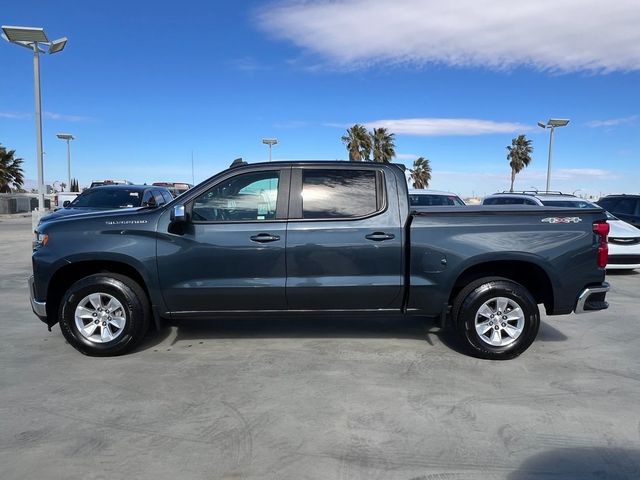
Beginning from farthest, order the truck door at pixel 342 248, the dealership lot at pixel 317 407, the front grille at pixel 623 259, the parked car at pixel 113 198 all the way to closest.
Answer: the parked car at pixel 113 198 → the front grille at pixel 623 259 → the truck door at pixel 342 248 → the dealership lot at pixel 317 407

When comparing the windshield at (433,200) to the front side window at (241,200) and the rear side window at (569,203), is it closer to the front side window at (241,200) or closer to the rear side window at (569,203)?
the rear side window at (569,203)

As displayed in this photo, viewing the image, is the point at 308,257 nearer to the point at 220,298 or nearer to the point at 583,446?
the point at 220,298

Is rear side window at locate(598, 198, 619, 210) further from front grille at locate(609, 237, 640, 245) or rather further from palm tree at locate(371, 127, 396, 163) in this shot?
palm tree at locate(371, 127, 396, 163)

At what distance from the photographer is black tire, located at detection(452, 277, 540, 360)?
16.3ft

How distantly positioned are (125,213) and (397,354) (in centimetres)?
313

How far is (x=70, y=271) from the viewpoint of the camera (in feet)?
16.6

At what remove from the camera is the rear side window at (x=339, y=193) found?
196 inches

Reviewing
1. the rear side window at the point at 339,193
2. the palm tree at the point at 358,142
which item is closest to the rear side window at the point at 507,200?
the rear side window at the point at 339,193

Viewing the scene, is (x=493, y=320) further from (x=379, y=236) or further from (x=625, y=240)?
(x=625, y=240)

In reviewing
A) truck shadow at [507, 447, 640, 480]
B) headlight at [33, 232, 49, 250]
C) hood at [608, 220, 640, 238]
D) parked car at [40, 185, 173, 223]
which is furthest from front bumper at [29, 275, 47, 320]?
hood at [608, 220, 640, 238]

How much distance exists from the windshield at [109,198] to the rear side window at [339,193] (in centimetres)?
710

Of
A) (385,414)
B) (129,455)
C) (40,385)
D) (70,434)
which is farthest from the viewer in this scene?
(40,385)

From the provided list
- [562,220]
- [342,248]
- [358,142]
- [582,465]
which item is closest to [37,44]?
[342,248]

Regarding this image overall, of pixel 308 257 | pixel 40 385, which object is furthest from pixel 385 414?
pixel 40 385
